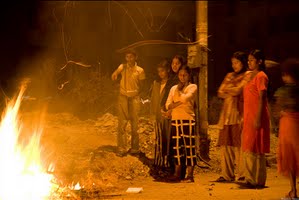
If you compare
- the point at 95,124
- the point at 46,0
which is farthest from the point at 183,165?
the point at 46,0

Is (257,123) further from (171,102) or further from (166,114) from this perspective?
(166,114)

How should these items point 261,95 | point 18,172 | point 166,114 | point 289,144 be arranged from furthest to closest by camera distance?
point 166,114
point 18,172
point 261,95
point 289,144

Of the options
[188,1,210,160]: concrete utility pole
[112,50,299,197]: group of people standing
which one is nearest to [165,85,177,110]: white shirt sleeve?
[112,50,299,197]: group of people standing

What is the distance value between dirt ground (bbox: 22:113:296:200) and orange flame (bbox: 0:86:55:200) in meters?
0.40

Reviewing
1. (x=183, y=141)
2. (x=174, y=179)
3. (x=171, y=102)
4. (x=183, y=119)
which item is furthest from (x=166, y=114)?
(x=174, y=179)

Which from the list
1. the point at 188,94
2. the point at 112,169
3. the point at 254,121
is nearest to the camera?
the point at 254,121

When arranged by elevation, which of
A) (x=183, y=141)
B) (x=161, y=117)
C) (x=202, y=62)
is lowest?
(x=183, y=141)

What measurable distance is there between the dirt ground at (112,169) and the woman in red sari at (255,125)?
1.10ft

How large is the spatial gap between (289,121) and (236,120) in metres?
1.42

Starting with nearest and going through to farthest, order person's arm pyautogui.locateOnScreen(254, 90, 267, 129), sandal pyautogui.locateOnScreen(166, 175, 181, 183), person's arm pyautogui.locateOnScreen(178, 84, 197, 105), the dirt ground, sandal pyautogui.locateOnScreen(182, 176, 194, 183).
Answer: person's arm pyautogui.locateOnScreen(254, 90, 267, 129) → the dirt ground → person's arm pyautogui.locateOnScreen(178, 84, 197, 105) → sandal pyautogui.locateOnScreen(182, 176, 194, 183) → sandal pyautogui.locateOnScreen(166, 175, 181, 183)

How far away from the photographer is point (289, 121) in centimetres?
665

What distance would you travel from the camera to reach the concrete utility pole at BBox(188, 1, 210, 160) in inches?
373

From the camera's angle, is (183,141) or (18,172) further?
(183,141)

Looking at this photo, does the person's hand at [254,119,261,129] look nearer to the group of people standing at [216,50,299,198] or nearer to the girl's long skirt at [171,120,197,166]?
the group of people standing at [216,50,299,198]
